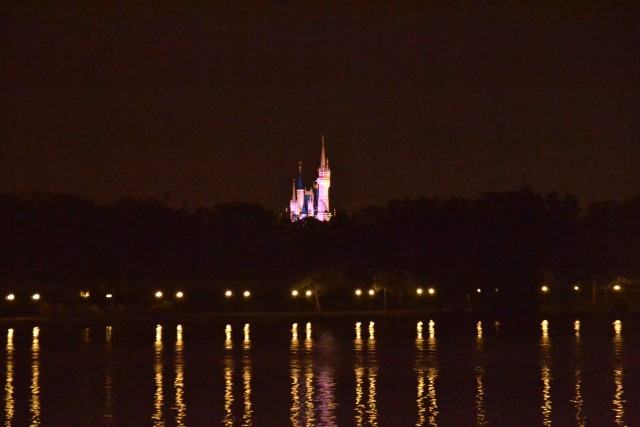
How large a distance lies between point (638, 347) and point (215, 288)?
29.0m

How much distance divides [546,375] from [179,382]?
9.00 m

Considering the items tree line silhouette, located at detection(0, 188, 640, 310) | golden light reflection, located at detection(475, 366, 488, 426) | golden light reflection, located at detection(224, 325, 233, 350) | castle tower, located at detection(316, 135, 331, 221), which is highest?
castle tower, located at detection(316, 135, 331, 221)

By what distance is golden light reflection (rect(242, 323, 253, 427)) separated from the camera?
23625 mm

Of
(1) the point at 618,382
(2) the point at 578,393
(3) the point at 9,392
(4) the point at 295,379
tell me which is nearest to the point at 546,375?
(1) the point at 618,382

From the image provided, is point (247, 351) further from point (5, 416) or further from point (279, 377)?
point (5, 416)

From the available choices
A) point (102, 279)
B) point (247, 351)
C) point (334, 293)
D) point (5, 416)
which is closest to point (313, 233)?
point (334, 293)

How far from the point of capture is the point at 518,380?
29.3 m

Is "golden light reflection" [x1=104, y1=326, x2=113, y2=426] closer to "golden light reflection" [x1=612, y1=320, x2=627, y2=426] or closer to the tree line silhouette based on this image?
"golden light reflection" [x1=612, y1=320, x2=627, y2=426]

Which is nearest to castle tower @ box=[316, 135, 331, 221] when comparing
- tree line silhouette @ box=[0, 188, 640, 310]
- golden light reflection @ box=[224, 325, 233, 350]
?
tree line silhouette @ box=[0, 188, 640, 310]

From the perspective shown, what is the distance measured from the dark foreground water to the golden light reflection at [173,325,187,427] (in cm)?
4

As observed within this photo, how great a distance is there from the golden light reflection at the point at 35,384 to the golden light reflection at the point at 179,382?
2713mm

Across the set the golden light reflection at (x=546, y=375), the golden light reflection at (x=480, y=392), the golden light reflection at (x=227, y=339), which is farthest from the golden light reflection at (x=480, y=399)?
the golden light reflection at (x=227, y=339)

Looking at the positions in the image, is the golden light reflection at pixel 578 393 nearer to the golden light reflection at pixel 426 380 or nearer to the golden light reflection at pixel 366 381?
the golden light reflection at pixel 426 380

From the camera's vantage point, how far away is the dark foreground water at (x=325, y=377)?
78.6ft
